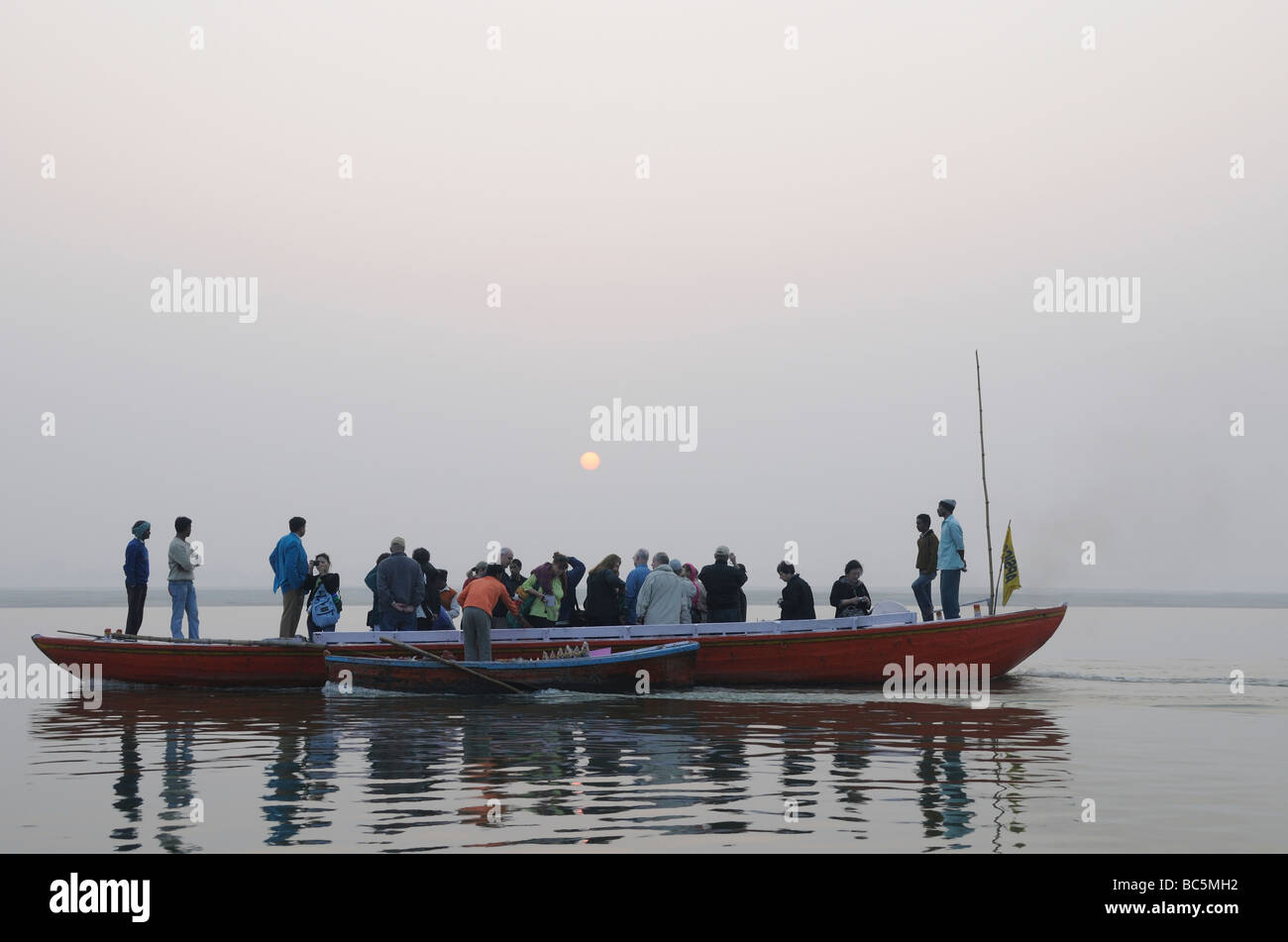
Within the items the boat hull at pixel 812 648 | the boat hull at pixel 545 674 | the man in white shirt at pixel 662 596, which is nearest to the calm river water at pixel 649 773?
the boat hull at pixel 545 674

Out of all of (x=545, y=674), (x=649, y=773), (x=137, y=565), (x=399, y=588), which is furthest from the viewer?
(x=137, y=565)

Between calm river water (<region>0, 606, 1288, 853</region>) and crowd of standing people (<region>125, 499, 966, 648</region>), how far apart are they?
173cm

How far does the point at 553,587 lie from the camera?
71.3ft

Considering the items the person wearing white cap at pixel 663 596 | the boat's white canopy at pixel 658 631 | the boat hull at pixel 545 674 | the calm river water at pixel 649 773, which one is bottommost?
the calm river water at pixel 649 773

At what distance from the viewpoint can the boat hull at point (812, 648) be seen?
21.6 meters

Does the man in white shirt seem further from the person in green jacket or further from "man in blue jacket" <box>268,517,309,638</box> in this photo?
"man in blue jacket" <box>268,517,309,638</box>

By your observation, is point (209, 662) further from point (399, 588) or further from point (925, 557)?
point (925, 557)

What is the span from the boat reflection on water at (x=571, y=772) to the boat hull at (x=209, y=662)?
2386mm

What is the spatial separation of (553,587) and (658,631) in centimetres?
204

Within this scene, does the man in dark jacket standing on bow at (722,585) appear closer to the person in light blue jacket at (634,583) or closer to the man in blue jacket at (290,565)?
the person in light blue jacket at (634,583)

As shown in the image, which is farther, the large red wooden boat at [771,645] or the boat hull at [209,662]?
the boat hull at [209,662]

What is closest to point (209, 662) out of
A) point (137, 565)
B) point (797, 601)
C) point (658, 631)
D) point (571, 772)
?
point (137, 565)

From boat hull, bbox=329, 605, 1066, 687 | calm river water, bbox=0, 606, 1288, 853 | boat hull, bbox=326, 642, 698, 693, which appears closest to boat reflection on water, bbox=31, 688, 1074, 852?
calm river water, bbox=0, 606, 1288, 853
